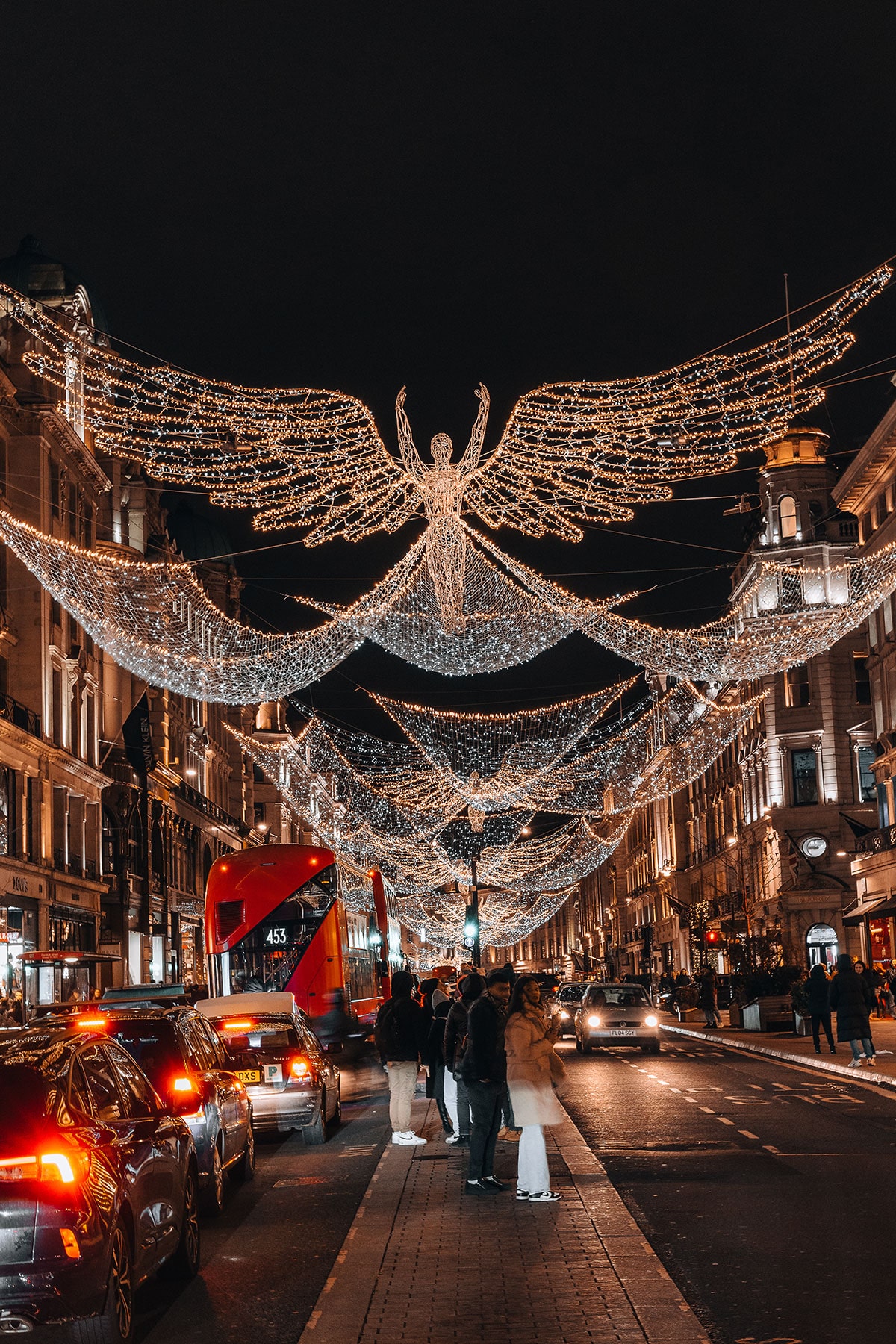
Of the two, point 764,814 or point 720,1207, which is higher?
point 764,814

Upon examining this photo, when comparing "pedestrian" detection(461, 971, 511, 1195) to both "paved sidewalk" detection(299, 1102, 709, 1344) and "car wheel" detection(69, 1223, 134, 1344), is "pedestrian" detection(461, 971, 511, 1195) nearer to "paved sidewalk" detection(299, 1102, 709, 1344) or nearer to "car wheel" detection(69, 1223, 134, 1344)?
"paved sidewalk" detection(299, 1102, 709, 1344)

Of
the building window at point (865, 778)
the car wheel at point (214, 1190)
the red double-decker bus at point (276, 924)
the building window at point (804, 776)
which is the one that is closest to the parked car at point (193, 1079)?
the car wheel at point (214, 1190)

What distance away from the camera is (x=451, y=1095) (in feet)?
58.9

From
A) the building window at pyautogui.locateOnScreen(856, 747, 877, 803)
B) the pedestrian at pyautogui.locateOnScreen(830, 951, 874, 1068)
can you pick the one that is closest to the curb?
the pedestrian at pyautogui.locateOnScreen(830, 951, 874, 1068)

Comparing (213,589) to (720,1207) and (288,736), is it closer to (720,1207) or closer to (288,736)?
(288,736)

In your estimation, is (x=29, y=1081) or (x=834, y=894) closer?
(x=29, y=1081)

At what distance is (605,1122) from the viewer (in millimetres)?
20109

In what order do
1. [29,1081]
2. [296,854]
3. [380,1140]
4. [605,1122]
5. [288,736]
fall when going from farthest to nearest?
[288,736]
[296,854]
[605,1122]
[380,1140]
[29,1081]

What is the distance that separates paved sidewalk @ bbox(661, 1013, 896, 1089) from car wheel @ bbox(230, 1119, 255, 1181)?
12.0 metres

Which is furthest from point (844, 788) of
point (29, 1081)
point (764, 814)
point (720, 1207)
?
point (29, 1081)

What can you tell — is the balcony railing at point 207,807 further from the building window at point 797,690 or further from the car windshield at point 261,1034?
the car windshield at point 261,1034

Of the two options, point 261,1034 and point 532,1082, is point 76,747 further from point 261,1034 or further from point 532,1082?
point 532,1082

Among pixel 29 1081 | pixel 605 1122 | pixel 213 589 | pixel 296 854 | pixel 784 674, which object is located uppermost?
pixel 213 589

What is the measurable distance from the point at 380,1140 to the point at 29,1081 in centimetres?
1077
